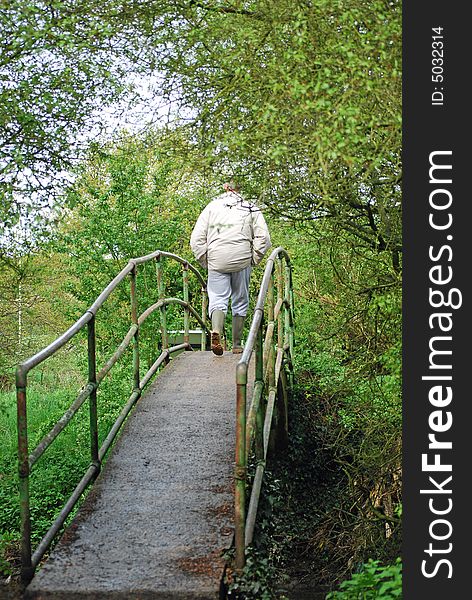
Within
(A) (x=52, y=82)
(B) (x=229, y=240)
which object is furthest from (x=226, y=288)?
(A) (x=52, y=82)

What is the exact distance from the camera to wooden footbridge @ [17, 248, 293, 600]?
429cm

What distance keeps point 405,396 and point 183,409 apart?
269cm

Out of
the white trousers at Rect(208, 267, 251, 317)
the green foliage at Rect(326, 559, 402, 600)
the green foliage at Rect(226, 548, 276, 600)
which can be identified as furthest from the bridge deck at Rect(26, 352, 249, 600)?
the white trousers at Rect(208, 267, 251, 317)


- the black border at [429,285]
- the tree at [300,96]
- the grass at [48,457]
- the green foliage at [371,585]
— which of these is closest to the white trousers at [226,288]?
the grass at [48,457]

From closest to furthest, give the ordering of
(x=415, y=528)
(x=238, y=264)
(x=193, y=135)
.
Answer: (x=415, y=528) → (x=193, y=135) → (x=238, y=264)

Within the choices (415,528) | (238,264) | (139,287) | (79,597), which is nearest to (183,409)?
(238,264)

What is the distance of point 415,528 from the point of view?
3.90 meters

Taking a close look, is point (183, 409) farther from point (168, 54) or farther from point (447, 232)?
point (447, 232)

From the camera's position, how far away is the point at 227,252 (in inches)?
308

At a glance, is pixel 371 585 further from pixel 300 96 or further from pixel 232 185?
pixel 300 96

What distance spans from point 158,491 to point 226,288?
10.1ft

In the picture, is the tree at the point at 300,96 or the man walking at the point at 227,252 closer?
the tree at the point at 300,96

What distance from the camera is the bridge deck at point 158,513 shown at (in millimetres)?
4242

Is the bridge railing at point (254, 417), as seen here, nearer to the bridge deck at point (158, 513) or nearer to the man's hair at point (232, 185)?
the bridge deck at point (158, 513)
